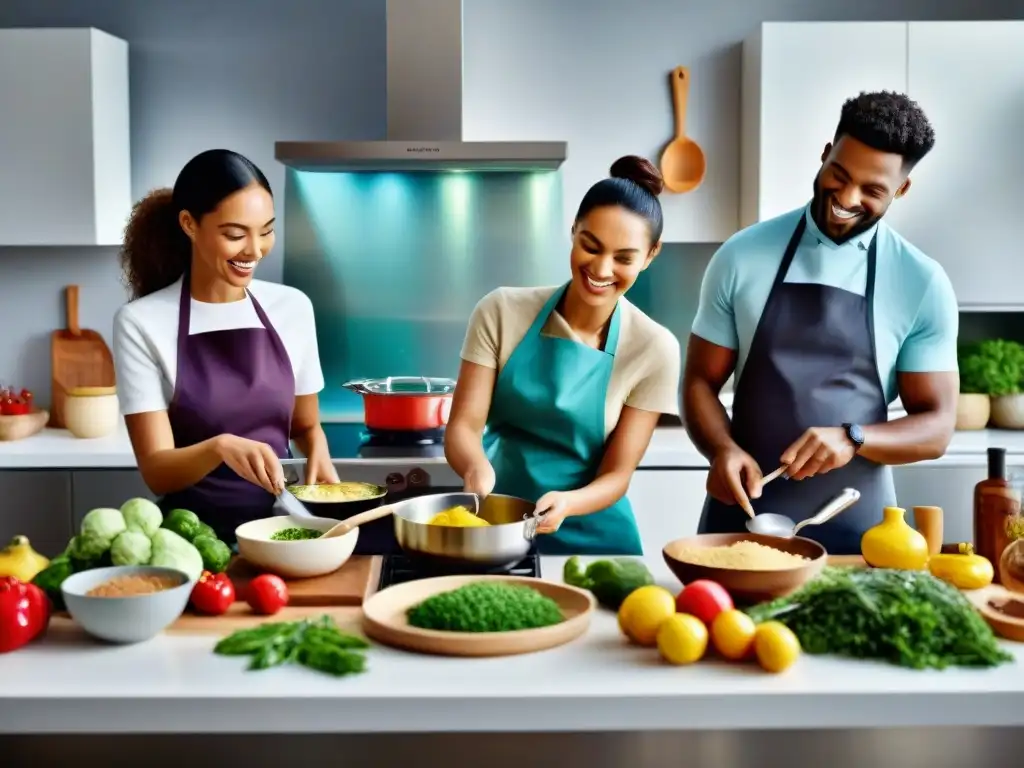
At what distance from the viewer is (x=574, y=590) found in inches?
70.1

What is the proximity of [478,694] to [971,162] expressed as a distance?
3179mm

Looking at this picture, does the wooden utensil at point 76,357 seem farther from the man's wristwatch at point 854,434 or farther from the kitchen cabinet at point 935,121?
the man's wristwatch at point 854,434

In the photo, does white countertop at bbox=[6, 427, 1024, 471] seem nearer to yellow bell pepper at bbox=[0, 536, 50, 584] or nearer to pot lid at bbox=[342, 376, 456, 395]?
pot lid at bbox=[342, 376, 456, 395]

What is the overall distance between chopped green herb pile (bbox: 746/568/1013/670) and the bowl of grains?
0.11 metres

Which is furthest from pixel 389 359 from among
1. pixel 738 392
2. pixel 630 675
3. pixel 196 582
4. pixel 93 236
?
pixel 630 675

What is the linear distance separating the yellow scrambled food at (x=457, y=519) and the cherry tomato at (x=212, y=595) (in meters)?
0.36

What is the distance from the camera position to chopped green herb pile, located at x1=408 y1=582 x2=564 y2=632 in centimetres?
161

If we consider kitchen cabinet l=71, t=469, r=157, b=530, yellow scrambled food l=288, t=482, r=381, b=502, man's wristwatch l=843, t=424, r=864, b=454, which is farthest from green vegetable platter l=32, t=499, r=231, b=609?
kitchen cabinet l=71, t=469, r=157, b=530

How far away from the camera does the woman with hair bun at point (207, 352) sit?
2.28 metres

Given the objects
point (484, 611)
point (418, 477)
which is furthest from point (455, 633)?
point (418, 477)

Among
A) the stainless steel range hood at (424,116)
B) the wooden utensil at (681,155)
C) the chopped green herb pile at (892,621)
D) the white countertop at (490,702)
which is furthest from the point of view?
the wooden utensil at (681,155)

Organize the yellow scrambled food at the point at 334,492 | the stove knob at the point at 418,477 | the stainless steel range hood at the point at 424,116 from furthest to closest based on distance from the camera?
the stainless steel range hood at the point at 424,116
the stove knob at the point at 418,477
the yellow scrambled food at the point at 334,492

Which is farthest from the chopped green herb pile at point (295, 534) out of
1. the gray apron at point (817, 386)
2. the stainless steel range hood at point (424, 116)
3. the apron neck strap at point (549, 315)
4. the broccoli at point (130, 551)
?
the stainless steel range hood at point (424, 116)

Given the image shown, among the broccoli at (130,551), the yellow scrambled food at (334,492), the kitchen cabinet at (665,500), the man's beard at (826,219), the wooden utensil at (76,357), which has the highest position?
the man's beard at (826,219)
